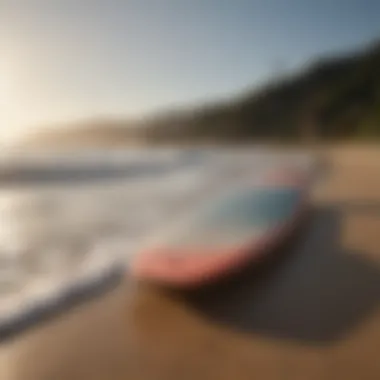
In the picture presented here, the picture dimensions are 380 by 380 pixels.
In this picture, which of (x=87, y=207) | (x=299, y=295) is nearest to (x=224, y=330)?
(x=299, y=295)

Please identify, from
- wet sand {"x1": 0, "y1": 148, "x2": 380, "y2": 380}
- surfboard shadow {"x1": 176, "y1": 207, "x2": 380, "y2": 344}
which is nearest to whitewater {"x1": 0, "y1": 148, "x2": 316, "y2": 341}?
wet sand {"x1": 0, "y1": 148, "x2": 380, "y2": 380}

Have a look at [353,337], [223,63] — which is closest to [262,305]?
[353,337]

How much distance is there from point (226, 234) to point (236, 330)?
7.9 inches

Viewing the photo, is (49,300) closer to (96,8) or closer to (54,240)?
(54,240)

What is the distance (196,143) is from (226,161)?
86 mm

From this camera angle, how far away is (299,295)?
70 cm

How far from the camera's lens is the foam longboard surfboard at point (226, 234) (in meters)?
0.68

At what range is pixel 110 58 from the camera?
1.05m

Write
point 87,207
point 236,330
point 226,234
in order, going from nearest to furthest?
point 236,330, point 226,234, point 87,207

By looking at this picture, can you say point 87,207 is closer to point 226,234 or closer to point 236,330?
point 226,234

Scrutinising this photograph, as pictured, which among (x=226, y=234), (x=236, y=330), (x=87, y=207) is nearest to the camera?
(x=236, y=330)

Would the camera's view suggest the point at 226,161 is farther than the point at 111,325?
Yes

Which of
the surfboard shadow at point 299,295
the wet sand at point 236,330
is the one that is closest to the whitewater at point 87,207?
the wet sand at point 236,330

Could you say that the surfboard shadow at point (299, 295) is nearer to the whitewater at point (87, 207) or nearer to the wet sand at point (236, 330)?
the wet sand at point (236, 330)
